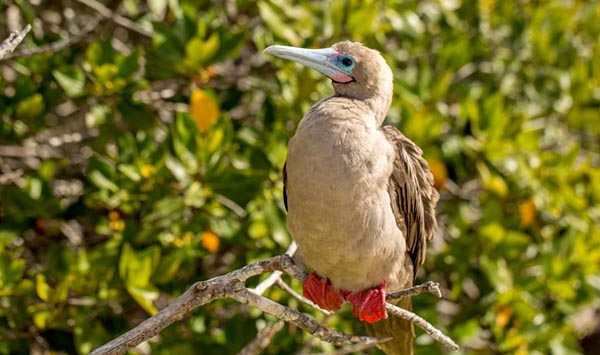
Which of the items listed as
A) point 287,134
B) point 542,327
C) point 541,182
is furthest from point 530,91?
point 287,134

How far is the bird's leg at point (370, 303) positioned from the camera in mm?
3191

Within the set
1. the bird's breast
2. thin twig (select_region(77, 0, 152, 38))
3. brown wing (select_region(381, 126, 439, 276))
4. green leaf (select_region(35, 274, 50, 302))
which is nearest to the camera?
the bird's breast

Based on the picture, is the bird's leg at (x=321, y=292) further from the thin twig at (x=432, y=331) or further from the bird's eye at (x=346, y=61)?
the bird's eye at (x=346, y=61)

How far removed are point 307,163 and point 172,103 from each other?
1674 millimetres

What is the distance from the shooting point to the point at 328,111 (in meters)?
3.12

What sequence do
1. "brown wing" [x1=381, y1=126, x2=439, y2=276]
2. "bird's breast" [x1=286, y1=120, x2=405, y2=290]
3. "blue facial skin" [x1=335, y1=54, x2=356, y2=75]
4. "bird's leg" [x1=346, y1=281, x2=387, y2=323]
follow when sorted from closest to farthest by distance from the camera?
1. "bird's breast" [x1=286, y1=120, x2=405, y2=290]
2. "bird's leg" [x1=346, y1=281, x2=387, y2=323]
3. "brown wing" [x1=381, y1=126, x2=439, y2=276]
4. "blue facial skin" [x1=335, y1=54, x2=356, y2=75]

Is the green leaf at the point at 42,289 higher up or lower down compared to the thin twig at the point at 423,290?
lower down

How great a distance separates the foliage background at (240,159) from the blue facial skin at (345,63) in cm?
73

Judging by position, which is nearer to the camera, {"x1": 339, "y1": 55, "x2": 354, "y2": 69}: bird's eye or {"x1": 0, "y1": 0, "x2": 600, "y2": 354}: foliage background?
{"x1": 339, "y1": 55, "x2": 354, "y2": 69}: bird's eye

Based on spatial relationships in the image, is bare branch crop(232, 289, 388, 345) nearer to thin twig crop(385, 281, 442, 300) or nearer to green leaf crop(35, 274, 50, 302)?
thin twig crop(385, 281, 442, 300)

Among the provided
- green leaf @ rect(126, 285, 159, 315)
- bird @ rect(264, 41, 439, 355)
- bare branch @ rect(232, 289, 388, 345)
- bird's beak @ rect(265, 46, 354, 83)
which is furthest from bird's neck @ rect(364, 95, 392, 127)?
green leaf @ rect(126, 285, 159, 315)

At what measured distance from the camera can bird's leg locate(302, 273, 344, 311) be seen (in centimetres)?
329

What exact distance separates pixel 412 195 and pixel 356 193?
15.6 inches

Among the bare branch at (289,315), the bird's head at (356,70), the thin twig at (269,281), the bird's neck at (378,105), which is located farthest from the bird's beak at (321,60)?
the bare branch at (289,315)
